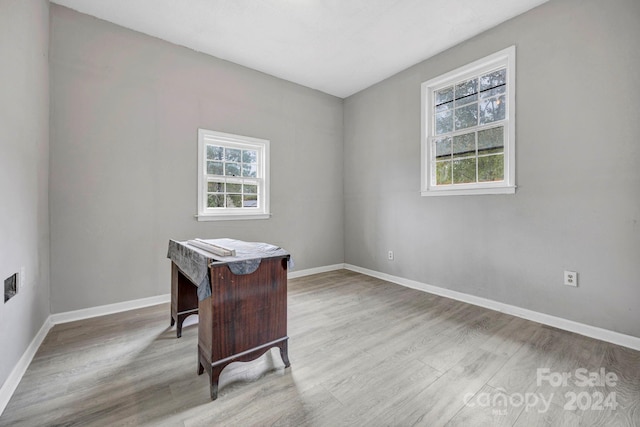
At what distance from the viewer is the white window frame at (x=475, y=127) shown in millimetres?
2711

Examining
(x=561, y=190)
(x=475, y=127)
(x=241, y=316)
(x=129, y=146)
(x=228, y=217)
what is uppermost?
(x=475, y=127)

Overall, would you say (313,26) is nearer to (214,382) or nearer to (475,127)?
(475,127)

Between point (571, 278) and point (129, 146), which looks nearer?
point (571, 278)

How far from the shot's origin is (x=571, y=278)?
2.38m

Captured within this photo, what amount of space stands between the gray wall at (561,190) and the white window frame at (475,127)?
69mm

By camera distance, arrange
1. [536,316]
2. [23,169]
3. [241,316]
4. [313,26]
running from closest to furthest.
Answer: [241,316], [23,169], [536,316], [313,26]

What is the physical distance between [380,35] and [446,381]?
3.25 meters

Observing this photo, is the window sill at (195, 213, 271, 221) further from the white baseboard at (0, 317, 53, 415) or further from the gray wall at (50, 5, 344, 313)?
the white baseboard at (0, 317, 53, 415)

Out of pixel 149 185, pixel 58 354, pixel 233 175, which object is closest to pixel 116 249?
pixel 149 185

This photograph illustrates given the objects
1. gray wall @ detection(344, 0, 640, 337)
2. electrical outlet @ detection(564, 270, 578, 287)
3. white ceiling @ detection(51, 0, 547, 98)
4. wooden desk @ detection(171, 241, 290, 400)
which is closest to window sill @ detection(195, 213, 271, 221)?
wooden desk @ detection(171, 241, 290, 400)

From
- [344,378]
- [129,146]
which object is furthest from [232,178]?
[344,378]

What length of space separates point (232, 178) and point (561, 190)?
3501 millimetres

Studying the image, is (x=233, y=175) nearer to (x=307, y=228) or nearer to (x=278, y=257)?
(x=307, y=228)

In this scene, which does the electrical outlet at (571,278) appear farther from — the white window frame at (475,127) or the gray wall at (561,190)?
the white window frame at (475,127)
